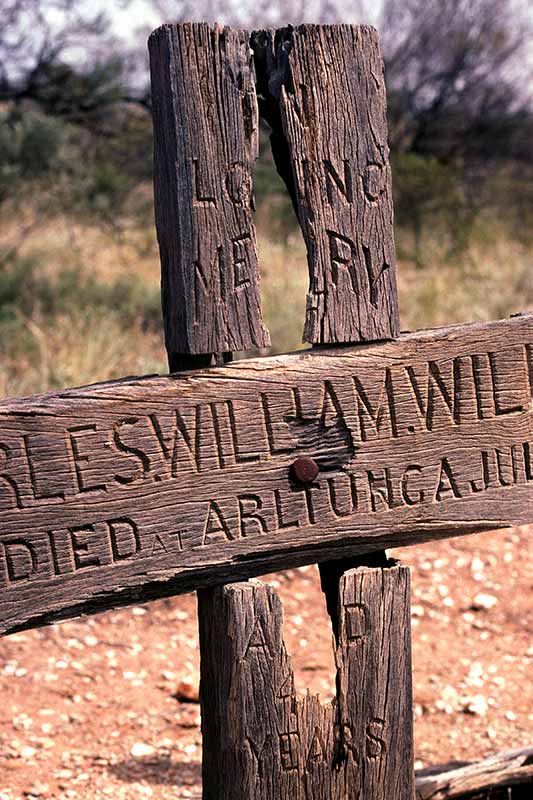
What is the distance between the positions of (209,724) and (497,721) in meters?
1.59

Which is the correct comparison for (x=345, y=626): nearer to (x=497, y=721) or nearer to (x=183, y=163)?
(x=183, y=163)

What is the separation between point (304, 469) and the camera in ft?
6.24

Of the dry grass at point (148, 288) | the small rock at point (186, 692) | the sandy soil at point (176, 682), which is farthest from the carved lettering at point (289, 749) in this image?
the dry grass at point (148, 288)

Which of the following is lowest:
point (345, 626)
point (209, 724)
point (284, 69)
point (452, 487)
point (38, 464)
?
point (209, 724)

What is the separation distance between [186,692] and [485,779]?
1169mm

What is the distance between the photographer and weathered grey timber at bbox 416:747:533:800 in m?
2.42

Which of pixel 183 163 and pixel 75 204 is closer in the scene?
pixel 183 163

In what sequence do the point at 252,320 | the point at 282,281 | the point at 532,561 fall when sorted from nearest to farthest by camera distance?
the point at 252,320, the point at 532,561, the point at 282,281

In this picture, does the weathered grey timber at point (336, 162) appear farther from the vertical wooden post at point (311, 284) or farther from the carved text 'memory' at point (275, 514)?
the carved text 'memory' at point (275, 514)

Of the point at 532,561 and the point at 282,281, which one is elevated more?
the point at 282,281

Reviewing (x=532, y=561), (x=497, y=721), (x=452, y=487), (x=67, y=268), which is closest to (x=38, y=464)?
(x=452, y=487)

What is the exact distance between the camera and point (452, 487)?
204 cm

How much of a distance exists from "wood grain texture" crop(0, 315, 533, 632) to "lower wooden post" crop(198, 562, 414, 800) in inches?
3.7

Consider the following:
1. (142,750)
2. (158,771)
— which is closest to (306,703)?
(158,771)
